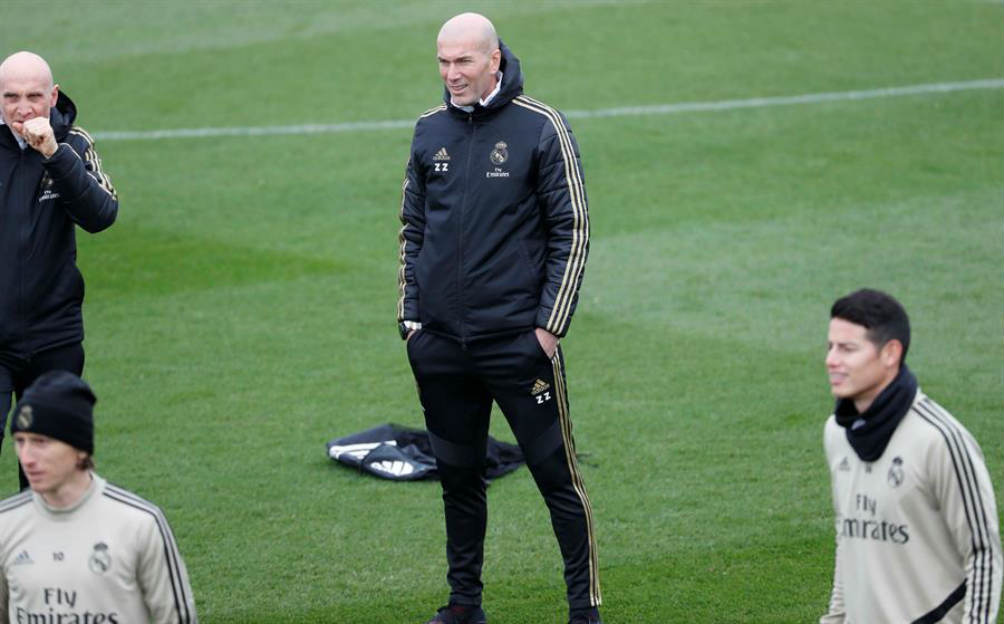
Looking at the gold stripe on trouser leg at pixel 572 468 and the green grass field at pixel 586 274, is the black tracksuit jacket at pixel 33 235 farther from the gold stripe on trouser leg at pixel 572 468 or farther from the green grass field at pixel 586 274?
the gold stripe on trouser leg at pixel 572 468

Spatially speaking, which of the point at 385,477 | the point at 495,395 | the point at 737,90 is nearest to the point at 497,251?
the point at 495,395

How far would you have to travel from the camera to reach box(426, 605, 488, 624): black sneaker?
648 centimetres

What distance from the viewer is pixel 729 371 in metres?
10.1

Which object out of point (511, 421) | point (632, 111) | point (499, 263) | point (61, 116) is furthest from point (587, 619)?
point (632, 111)

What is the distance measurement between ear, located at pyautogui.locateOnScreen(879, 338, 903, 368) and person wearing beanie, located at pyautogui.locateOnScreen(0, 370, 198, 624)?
84.9 inches

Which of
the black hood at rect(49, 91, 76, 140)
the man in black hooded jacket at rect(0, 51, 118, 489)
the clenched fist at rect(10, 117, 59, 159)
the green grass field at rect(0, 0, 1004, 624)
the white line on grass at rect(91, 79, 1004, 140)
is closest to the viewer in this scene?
the clenched fist at rect(10, 117, 59, 159)

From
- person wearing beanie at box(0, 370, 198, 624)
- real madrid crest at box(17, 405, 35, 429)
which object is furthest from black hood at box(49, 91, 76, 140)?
real madrid crest at box(17, 405, 35, 429)

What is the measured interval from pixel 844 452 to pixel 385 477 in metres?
4.29

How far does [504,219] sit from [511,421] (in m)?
0.87

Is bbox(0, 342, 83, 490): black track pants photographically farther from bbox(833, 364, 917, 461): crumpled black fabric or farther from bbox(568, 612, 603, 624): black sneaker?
bbox(833, 364, 917, 461): crumpled black fabric

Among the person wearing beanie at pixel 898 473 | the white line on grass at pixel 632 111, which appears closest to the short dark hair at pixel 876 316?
the person wearing beanie at pixel 898 473

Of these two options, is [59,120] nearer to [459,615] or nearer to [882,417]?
[459,615]

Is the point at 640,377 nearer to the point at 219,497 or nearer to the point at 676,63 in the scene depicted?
the point at 219,497

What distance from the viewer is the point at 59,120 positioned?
627 cm
